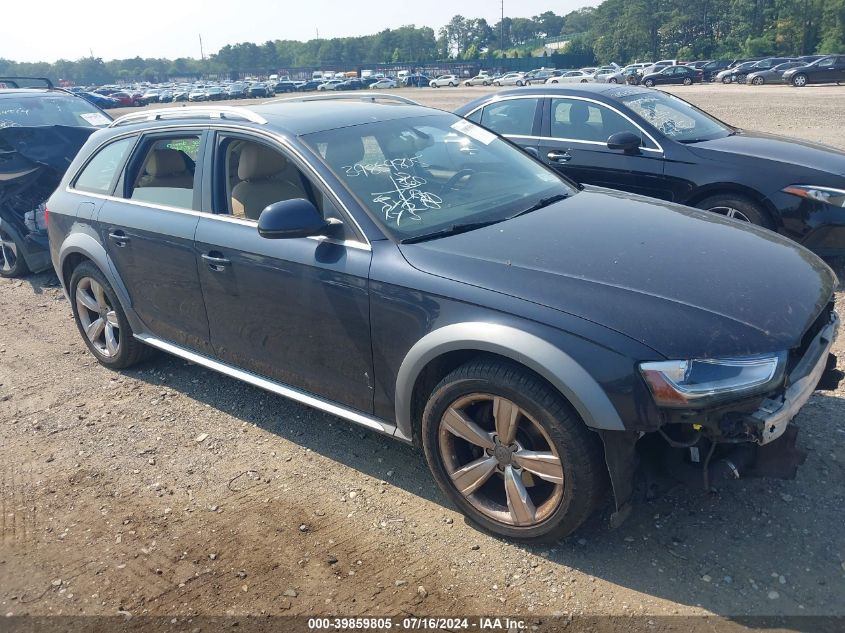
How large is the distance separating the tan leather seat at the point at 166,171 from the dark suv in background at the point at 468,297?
0.02m

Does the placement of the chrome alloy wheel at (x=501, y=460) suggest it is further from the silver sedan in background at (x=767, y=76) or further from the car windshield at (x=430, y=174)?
the silver sedan in background at (x=767, y=76)

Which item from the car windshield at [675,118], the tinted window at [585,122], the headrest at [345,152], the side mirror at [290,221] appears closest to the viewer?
the side mirror at [290,221]

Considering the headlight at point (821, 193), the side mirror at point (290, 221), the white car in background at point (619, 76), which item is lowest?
the white car in background at point (619, 76)

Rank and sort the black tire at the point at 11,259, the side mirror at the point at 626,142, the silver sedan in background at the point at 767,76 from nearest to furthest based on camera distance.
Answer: the side mirror at the point at 626,142
the black tire at the point at 11,259
the silver sedan in background at the point at 767,76

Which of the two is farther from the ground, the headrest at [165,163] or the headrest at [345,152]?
the headrest at [345,152]

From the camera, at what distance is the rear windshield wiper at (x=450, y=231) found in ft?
10.6

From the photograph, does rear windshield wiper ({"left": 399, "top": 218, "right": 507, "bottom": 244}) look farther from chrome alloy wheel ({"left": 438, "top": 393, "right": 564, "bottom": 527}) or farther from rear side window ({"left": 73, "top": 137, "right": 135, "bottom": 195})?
rear side window ({"left": 73, "top": 137, "right": 135, "bottom": 195})

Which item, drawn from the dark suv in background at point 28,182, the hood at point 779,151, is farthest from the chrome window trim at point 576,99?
the dark suv in background at point 28,182

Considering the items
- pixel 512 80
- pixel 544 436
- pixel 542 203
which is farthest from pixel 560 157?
pixel 512 80

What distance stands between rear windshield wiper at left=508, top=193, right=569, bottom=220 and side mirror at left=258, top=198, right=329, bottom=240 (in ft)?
3.27

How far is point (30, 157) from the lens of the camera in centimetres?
738

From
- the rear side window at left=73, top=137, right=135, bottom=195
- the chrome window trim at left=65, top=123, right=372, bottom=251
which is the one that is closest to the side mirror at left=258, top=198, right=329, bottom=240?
the chrome window trim at left=65, top=123, right=372, bottom=251

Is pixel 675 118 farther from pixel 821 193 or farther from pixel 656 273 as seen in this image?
pixel 656 273

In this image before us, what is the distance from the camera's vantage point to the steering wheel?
371cm
